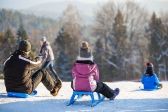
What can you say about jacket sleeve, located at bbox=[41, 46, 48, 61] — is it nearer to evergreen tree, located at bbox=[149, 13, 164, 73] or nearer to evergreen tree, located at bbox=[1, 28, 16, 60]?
evergreen tree, located at bbox=[1, 28, 16, 60]

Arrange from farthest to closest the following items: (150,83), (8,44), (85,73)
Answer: (8,44)
(150,83)
(85,73)

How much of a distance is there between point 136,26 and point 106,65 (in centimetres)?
859

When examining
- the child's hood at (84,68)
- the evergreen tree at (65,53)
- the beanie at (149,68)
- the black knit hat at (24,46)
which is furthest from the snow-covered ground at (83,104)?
the evergreen tree at (65,53)

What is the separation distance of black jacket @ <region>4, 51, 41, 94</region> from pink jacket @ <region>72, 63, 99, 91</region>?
158cm

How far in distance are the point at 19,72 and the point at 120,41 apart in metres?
51.8

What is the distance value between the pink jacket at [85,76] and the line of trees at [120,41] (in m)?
47.4

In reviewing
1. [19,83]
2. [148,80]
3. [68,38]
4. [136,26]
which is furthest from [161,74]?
[19,83]

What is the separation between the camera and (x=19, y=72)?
12469 mm

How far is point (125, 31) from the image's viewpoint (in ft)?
210

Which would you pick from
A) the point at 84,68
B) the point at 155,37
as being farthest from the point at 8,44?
the point at 84,68

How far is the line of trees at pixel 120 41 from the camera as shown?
6112 centimetres

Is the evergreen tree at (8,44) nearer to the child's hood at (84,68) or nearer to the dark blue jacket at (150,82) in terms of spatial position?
the dark blue jacket at (150,82)

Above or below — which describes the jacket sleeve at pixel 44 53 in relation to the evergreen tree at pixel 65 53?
above

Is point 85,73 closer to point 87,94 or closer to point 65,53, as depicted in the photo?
point 87,94
